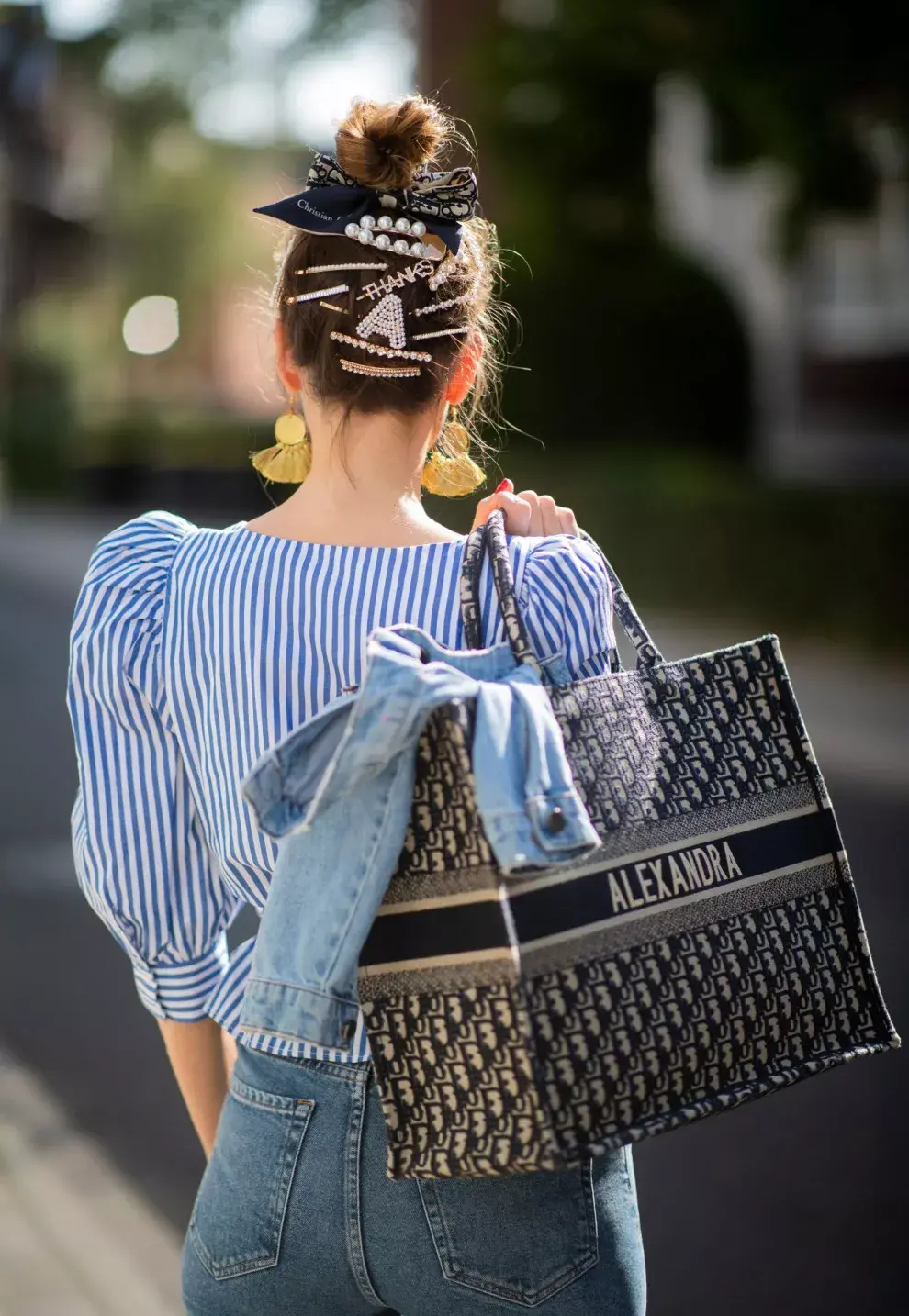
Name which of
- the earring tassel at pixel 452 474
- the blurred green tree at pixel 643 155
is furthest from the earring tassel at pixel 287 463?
the blurred green tree at pixel 643 155

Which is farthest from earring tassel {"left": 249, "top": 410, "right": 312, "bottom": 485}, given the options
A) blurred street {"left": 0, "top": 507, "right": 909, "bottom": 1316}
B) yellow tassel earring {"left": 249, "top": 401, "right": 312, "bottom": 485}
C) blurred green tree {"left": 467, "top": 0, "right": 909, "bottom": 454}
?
blurred green tree {"left": 467, "top": 0, "right": 909, "bottom": 454}

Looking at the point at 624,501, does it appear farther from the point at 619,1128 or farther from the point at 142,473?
the point at 142,473

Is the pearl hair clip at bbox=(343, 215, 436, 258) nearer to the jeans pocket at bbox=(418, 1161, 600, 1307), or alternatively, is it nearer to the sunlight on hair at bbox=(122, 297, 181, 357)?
the jeans pocket at bbox=(418, 1161, 600, 1307)

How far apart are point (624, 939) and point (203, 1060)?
64 centimetres

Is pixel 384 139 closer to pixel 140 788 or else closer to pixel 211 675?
pixel 211 675

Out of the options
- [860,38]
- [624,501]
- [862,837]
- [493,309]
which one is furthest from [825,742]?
[493,309]

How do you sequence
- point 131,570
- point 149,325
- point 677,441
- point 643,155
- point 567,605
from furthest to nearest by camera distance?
point 149,325
point 677,441
point 643,155
point 131,570
point 567,605

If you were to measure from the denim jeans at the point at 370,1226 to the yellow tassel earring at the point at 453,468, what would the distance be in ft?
2.30

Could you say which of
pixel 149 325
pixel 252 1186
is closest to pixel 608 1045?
pixel 252 1186

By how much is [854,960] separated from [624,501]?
13674 mm

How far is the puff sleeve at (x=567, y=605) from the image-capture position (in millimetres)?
1588

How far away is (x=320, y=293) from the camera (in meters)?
1.66

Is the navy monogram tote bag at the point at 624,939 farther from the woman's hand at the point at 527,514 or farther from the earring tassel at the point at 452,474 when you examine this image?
the earring tassel at the point at 452,474

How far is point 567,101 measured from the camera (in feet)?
44.0
